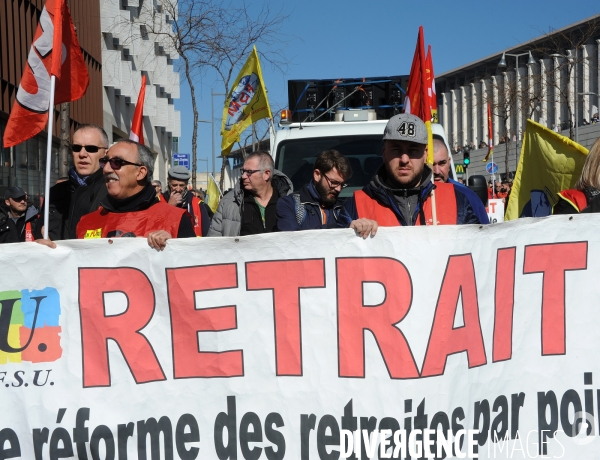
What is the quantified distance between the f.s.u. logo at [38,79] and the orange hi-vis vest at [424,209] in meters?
2.09

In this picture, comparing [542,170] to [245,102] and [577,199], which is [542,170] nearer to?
[577,199]

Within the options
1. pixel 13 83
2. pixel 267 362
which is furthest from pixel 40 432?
pixel 13 83

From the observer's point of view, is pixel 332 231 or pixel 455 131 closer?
pixel 332 231

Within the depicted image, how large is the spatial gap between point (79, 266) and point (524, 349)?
2145mm

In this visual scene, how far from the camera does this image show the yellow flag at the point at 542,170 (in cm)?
559

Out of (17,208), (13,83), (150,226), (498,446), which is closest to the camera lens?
(498,446)

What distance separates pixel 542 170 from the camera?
5.79 metres

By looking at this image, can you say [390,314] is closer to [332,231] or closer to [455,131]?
[332,231]

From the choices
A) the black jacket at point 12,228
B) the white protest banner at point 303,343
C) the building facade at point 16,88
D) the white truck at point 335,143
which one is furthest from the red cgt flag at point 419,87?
the building facade at point 16,88

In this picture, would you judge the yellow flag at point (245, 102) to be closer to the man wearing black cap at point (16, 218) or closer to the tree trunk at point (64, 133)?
the man wearing black cap at point (16, 218)

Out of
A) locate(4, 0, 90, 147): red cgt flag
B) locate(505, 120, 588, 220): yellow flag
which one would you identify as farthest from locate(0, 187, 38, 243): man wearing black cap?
locate(505, 120, 588, 220): yellow flag

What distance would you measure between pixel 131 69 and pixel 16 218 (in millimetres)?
28757

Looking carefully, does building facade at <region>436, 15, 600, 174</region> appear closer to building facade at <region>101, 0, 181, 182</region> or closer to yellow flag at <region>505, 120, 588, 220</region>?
building facade at <region>101, 0, 181, 182</region>

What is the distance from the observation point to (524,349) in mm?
4227
